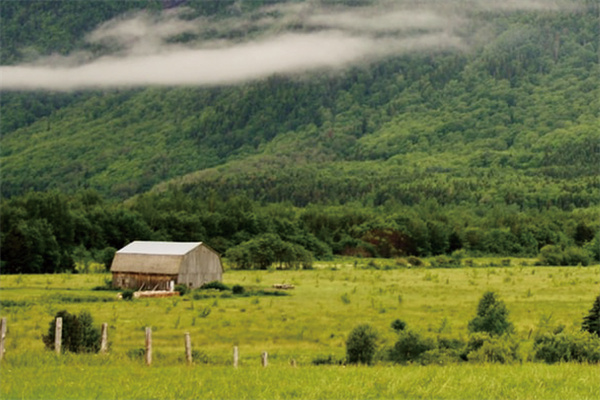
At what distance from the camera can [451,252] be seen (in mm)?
130625

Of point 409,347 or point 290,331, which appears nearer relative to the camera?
point 409,347

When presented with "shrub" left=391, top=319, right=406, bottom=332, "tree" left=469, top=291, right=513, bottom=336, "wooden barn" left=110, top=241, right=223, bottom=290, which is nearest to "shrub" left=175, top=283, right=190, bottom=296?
"wooden barn" left=110, top=241, right=223, bottom=290

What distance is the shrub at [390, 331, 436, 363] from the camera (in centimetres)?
3134

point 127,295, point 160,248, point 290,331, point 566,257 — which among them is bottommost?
point 290,331

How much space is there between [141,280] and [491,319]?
4319cm

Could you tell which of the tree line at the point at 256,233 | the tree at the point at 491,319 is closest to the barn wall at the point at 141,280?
the tree line at the point at 256,233

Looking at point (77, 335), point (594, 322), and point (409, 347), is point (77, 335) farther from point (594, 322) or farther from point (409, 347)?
point (594, 322)

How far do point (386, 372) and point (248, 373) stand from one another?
3.41 meters

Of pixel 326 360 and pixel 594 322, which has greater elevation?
pixel 594 322

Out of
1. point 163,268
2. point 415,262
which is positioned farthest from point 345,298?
point 415,262

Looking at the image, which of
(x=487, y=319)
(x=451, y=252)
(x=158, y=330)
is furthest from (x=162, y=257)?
(x=451, y=252)

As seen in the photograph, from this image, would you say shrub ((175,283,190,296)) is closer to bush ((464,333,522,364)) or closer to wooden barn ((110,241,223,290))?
wooden barn ((110,241,223,290))

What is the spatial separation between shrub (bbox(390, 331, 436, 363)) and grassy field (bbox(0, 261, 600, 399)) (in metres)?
2.62

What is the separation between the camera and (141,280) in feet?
240
